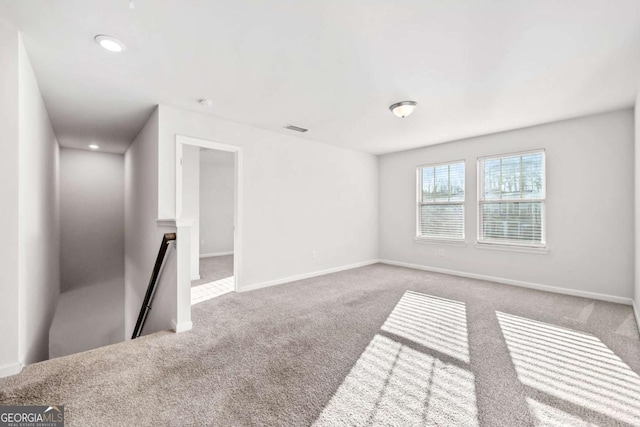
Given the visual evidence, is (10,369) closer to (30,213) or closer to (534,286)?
(30,213)

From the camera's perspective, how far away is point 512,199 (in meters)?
4.53

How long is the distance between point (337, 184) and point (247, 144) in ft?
6.56

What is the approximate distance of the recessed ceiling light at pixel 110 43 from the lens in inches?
84.0

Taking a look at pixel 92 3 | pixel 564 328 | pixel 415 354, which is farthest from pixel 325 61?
pixel 564 328

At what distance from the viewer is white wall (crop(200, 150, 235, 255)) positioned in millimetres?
7844

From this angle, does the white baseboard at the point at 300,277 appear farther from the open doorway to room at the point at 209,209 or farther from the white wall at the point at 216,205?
the white wall at the point at 216,205

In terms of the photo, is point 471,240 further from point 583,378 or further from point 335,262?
point 583,378

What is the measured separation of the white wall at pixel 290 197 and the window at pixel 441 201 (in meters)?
1.09

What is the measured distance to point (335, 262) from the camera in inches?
219

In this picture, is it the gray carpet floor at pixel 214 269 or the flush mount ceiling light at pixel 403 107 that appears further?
the gray carpet floor at pixel 214 269

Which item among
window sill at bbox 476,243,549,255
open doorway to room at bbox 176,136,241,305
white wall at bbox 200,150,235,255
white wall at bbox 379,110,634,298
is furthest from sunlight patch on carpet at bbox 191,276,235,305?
window sill at bbox 476,243,549,255

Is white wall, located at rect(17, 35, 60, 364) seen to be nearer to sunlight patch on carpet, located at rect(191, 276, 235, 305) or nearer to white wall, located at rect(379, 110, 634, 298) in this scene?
sunlight patch on carpet, located at rect(191, 276, 235, 305)

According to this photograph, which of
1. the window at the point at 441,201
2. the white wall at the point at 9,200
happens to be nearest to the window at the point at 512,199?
the window at the point at 441,201

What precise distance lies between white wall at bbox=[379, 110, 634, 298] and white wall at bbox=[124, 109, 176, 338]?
4.69 metres
